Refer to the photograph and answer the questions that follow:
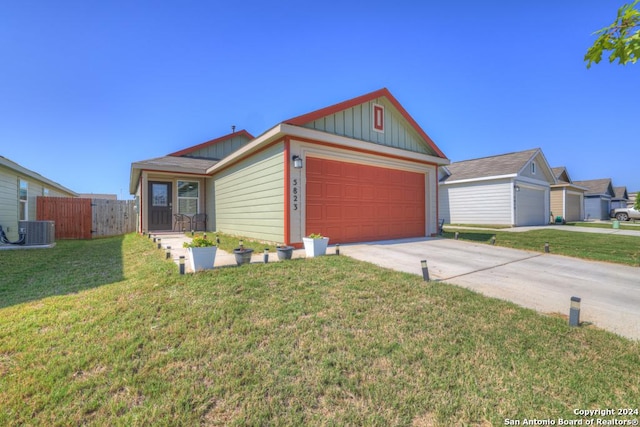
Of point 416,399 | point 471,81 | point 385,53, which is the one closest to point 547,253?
point 416,399

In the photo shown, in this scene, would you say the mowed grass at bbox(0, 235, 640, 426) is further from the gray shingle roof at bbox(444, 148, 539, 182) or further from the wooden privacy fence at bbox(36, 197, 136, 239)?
the gray shingle roof at bbox(444, 148, 539, 182)

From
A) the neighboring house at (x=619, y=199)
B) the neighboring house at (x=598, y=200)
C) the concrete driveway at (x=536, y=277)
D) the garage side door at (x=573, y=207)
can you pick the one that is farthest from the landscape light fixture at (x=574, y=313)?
the neighboring house at (x=619, y=199)

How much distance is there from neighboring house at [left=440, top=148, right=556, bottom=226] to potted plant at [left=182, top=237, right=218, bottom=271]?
17077 millimetres

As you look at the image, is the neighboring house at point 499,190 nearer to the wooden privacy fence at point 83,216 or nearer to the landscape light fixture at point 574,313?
the landscape light fixture at point 574,313

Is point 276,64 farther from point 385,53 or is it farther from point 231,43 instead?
point 385,53

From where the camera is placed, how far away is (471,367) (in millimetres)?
2189

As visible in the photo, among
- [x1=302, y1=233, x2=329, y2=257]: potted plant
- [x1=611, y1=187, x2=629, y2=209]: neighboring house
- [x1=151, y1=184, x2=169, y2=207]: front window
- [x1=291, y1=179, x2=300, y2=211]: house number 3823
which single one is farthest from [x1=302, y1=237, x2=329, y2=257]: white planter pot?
[x1=611, y1=187, x2=629, y2=209]: neighboring house

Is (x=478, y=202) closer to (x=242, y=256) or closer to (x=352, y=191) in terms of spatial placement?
(x=352, y=191)

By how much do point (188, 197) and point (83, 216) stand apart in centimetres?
→ 519

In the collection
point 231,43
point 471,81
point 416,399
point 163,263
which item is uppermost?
point 471,81

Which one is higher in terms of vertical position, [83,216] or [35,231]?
[83,216]

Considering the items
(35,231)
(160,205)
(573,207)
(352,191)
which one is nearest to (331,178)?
(352,191)

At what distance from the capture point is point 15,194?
10453 mm

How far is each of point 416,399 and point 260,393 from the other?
43.9 inches
